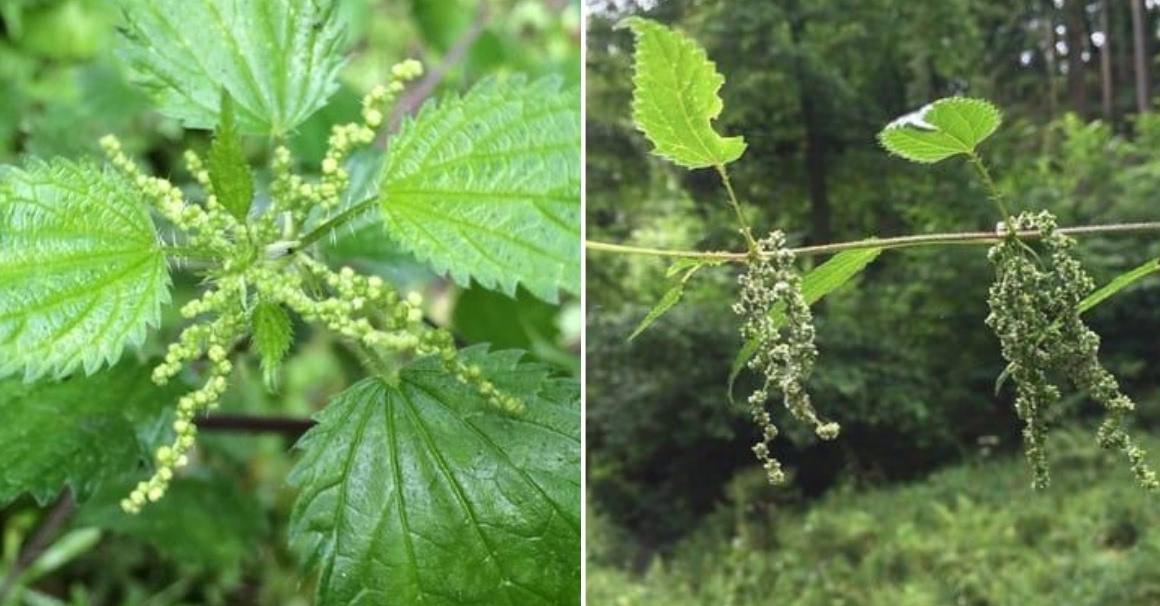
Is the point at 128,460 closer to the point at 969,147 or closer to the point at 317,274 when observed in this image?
the point at 317,274

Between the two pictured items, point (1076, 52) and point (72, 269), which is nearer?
point (72, 269)

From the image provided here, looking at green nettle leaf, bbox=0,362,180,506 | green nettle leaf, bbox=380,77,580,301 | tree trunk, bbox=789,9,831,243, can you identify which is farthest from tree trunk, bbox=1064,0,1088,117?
green nettle leaf, bbox=0,362,180,506

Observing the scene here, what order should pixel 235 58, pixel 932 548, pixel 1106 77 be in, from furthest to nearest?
pixel 932 548
pixel 1106 77
pixel 235 58

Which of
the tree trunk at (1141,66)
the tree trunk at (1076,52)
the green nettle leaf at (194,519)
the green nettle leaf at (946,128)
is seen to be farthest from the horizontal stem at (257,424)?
the tree trunk at (1141,66)

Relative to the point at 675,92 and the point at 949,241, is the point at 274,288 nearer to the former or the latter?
the point at 675,92

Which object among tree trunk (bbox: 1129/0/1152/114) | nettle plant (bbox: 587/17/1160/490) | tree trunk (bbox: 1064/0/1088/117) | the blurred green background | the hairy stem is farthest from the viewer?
tree trunk (bbox: 1129/0/1152/114)

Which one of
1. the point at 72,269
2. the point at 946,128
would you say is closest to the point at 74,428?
the point at 72,269

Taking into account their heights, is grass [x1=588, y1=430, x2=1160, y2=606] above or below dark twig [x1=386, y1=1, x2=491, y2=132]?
below

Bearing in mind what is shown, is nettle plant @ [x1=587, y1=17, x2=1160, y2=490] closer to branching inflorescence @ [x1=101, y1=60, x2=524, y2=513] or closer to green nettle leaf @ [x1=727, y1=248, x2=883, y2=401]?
green nettle leaf @ [x1=727, y1=248, x2=883, y2=401]
